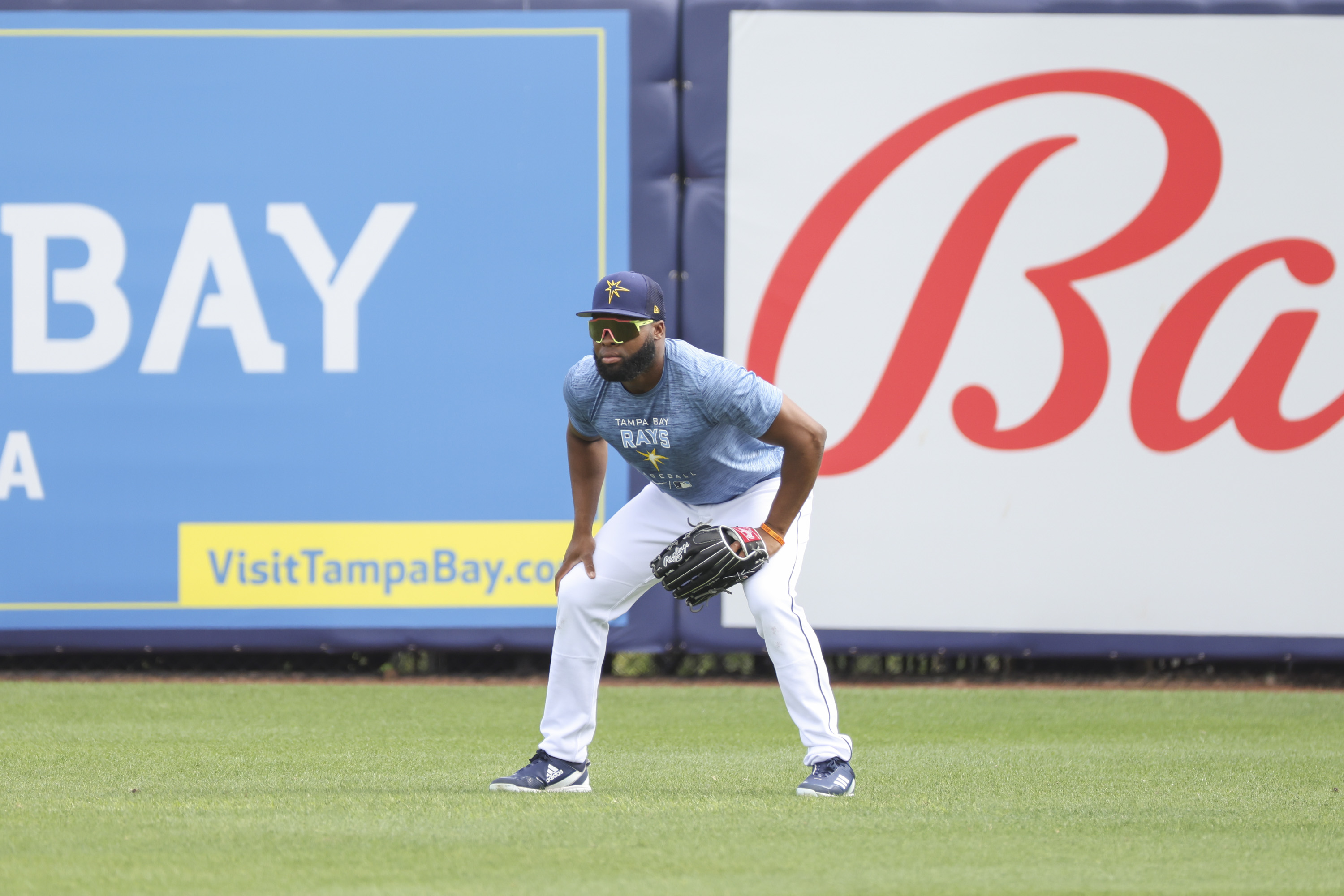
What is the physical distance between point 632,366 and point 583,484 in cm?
66

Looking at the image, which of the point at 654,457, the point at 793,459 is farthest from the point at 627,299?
the point at 793,459

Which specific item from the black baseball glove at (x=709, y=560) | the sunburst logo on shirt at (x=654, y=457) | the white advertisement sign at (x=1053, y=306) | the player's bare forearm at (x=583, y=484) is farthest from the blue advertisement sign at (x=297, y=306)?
the black baseball glove at (x=709, y=560)

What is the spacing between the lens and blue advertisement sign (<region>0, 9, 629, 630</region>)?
29.2ft

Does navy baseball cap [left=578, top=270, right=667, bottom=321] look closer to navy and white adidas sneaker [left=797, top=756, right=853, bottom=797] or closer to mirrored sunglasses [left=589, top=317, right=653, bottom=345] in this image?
mirrored sunglasses [left=589, top=317, right=653, bottom=345]

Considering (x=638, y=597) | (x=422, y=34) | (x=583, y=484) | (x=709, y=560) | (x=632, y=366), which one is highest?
(x=422, y=34)

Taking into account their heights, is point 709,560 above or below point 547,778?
above

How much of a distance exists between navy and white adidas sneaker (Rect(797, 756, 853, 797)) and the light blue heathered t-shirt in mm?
957

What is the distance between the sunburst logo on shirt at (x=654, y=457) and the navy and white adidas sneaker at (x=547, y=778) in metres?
1.05

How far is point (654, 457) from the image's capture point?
198 inches

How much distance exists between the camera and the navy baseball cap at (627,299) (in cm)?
481

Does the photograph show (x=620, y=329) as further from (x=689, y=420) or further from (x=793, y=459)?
(x=793, y=459)

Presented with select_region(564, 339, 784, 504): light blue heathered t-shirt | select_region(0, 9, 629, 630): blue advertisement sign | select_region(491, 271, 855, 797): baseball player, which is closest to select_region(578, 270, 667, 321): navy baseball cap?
select_region(491, 271, 855, 797): baseball player

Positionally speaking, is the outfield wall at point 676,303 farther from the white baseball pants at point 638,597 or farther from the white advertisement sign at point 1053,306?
the white baseball pants at point 638,597

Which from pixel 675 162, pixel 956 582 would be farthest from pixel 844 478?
pixel 675 162
